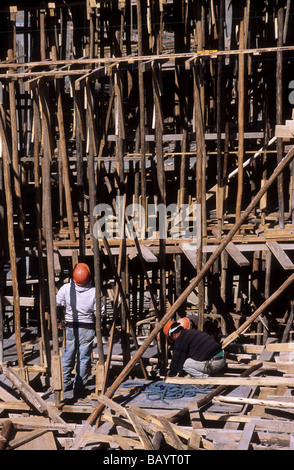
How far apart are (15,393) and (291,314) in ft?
15.3

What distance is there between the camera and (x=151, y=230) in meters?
13.0

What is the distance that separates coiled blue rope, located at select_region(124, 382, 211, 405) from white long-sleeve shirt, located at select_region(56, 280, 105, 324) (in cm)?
117

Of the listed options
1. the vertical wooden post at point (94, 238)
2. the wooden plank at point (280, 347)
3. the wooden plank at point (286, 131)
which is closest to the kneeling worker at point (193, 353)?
the wooden plank at point (280, 347)

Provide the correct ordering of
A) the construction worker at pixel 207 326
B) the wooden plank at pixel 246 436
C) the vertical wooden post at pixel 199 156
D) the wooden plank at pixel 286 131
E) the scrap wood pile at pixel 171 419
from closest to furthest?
the wooden plank at pixel 246 436
the wooden plank at pixel 286 131
the scrap wood pile at pixel 171 419
the vertical wooden post at pixel 199 156
the construction worker at pixel 207 326

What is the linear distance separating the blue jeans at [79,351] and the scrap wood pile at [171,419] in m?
0.31

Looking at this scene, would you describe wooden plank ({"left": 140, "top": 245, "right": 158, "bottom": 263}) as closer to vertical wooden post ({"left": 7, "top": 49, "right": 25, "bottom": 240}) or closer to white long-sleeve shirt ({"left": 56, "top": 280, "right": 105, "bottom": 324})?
white long-sleeve shirt ({"left": 56, "top": 280, "right": 105, "bottom": 324})

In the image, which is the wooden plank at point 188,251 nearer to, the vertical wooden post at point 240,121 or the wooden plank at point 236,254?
the wooden plank at point 236,254

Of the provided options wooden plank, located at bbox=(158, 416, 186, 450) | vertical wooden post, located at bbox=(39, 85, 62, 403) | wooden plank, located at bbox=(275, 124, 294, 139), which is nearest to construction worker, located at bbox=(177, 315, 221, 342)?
vertical wooden post, located at bbox=(39, 85, 62, 403)

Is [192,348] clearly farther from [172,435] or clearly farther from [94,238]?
[94,238]

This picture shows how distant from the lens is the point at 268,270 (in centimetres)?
1201

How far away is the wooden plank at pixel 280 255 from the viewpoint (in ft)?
36.1

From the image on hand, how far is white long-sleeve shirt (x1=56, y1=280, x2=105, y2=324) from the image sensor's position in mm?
9859
